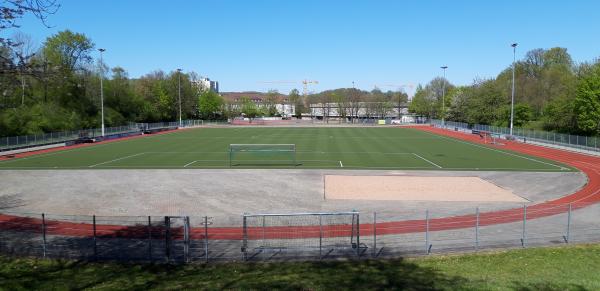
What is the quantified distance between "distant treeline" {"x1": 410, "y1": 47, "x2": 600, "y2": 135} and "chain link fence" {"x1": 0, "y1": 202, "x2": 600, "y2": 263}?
40213 mm

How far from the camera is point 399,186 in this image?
29.3 m

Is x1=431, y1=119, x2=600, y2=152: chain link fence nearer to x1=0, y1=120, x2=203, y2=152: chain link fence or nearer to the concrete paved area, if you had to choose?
the concrete paved area

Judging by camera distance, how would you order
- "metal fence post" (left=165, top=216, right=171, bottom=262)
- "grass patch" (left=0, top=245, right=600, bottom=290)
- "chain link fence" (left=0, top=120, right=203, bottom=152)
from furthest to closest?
1. "chain link fence" (left=0, top=120, right=203, bottom=152)
2. "metal fence post" (left=165, top=216, right=171, bottom=262)
3. "grass patch" (left=0, top=245, right=600, bottom=290)

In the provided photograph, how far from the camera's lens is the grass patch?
10727 millimetres

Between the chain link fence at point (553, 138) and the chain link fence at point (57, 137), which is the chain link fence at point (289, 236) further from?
the chain link fence at point (57, 137)

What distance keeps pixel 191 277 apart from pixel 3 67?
6.55 meters

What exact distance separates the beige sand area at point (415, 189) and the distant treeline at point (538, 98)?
32360 millimetres

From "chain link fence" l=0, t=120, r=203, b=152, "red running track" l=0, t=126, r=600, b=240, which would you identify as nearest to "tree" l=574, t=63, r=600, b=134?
"red running track" l=0, t=126, r=600, b=240

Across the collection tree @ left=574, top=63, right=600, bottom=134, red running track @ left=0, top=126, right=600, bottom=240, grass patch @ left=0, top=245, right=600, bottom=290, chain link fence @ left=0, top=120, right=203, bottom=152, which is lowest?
red running track @ left=0, top=126, right=600, bottom=240

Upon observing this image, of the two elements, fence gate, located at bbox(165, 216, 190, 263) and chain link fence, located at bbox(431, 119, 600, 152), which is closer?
fence gate, located at bbox(165, 216, 190, 263)

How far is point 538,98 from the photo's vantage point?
91875 millimetres

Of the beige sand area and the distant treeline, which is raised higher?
the distant treeline

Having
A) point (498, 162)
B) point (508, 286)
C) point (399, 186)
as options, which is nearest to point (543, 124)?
point (498, 162)

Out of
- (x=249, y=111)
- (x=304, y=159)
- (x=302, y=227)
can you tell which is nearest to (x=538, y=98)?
(x=304, y=159)
